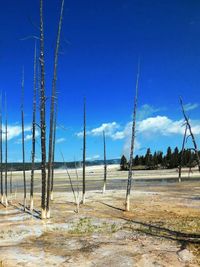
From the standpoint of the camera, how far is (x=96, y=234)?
64.3 ft

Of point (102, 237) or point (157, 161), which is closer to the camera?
point (102, 237)

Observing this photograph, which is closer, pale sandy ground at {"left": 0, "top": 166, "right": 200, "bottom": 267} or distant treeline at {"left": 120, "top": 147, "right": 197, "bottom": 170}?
pale sandy ground at {"left": 0, "top": 166, "right": 200, "bottom": 267}

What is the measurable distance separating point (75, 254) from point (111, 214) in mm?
11639

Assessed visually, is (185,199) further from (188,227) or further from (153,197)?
(188,227)

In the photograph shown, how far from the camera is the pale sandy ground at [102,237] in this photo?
15000 millimetres

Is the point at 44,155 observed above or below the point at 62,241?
above

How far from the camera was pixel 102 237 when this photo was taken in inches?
740

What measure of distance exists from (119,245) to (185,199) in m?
20.6

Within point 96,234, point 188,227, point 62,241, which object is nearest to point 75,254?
point 62,241

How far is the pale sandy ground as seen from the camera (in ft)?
49.2

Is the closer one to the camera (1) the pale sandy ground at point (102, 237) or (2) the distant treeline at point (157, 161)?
(1) the pale sandy ground at point (102, 237)

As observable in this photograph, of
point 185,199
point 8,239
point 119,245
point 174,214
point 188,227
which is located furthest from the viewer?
point 185,199

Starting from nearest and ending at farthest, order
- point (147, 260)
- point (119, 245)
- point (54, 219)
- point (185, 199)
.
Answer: point (147, 260) → point (119, 245) → point (54, 219) → point (185, 199)

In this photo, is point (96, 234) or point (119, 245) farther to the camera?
point (96, 234)
